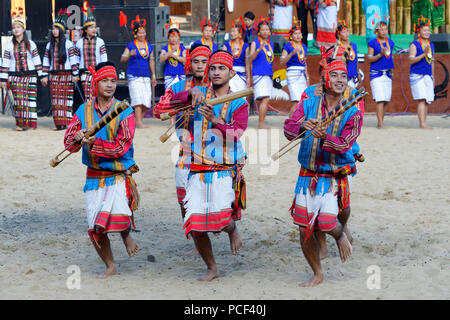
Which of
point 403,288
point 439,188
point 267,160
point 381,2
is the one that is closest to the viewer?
point 403,288

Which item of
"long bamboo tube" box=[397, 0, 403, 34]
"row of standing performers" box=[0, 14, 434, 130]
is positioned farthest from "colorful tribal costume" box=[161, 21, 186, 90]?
"long bamboo tube" box=[397, 0, 403, 34]

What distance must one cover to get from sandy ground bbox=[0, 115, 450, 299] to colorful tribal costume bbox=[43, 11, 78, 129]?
2658 millimetres

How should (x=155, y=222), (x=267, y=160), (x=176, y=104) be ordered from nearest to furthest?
(x=176, y=104), (x=155, y=222), (x=267, y=160)

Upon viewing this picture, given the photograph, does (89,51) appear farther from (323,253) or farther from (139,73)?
(323,253)

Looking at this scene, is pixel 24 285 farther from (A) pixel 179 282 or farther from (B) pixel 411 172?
(B) pixel 411 172

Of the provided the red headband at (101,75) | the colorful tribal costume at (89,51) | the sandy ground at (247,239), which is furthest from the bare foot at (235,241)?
the colorful tribal costume at (89,51)

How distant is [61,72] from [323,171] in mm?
9057

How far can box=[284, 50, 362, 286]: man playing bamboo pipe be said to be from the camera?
5.10m

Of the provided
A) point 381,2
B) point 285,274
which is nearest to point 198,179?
point 285,274

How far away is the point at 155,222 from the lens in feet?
23.4

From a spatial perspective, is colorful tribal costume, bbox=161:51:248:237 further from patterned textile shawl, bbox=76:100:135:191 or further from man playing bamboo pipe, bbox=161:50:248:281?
patterned textile shawl, bbox=76:100:135:191

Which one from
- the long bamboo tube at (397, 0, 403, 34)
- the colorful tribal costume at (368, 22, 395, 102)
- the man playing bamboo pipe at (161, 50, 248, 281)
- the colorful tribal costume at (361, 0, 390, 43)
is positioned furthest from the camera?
the long bamboo tube at (397, 0, 403, 34)

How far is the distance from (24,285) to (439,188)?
16.2 feet

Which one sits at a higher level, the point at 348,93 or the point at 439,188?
the point at 348,93
